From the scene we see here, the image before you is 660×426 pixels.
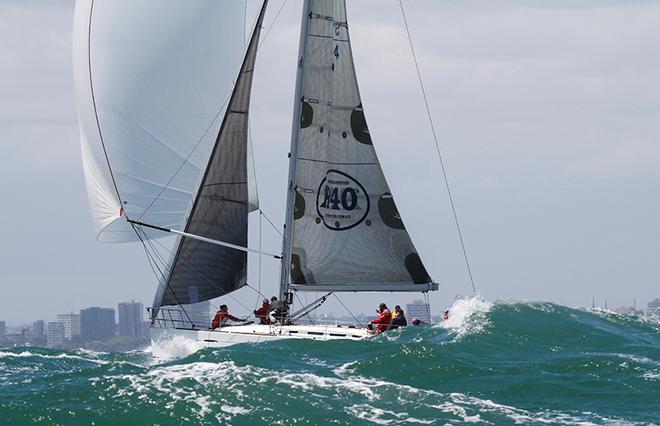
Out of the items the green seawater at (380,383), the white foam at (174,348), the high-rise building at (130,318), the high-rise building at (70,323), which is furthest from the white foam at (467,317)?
the high-rise building at (70,323)

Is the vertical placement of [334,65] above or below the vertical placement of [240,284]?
above

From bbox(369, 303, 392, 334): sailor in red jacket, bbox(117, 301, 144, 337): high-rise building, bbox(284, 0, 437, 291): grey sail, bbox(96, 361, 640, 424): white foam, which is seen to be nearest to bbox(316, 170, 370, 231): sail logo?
bbox(284, 0, 437, 291): grey sail

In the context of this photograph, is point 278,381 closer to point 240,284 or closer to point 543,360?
point 543,360

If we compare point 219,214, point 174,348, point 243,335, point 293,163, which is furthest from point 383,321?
point 219,214

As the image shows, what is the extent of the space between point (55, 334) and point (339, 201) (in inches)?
4031

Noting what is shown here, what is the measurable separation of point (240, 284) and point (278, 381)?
11.5 metres

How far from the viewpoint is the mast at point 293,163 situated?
33875mm

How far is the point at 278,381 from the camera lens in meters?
24.6

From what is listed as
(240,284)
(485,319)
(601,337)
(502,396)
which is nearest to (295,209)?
(240,284)

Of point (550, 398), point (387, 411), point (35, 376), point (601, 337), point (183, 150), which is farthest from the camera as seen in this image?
point (183, 150)

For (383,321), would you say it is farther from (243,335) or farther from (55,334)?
(55,334)

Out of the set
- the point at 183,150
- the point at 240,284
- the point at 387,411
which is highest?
the point at 183,150

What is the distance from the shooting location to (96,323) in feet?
435

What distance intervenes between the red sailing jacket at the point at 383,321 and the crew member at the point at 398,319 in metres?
0.10
